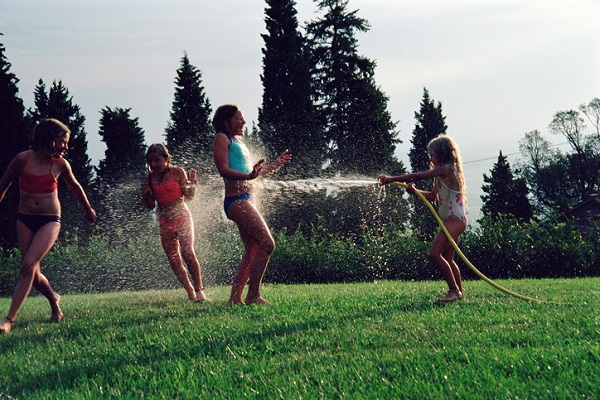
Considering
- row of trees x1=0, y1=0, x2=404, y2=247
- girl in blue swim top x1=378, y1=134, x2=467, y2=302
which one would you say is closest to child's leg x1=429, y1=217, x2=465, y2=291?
girl in blue swim top x1=378, y1=134, x2=467, y2=302

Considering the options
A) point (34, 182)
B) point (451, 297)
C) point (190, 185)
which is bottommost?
point (451, 297)

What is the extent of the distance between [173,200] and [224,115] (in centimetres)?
140

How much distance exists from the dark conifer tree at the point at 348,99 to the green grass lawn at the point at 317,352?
2177 cm

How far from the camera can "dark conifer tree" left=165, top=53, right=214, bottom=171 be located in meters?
23.3

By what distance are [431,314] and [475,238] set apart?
8178 millimetres

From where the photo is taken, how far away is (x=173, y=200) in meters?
6.91

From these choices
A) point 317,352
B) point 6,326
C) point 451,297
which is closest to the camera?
point 317,352

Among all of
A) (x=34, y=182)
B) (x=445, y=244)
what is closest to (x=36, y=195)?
(x=34, y=182)

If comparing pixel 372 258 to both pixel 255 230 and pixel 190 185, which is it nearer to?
pixel 190 185

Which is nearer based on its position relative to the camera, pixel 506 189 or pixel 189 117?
pixel 189 117

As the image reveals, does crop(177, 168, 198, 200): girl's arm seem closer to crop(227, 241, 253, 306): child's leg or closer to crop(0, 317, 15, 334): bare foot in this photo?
crop(227, 241, 253, 306): child's leg

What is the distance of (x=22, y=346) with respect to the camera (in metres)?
4.68

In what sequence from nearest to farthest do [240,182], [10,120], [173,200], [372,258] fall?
[240,182], [173,200], [372,258], [10,120]

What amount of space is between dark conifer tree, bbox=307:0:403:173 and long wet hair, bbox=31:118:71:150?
21.7m
